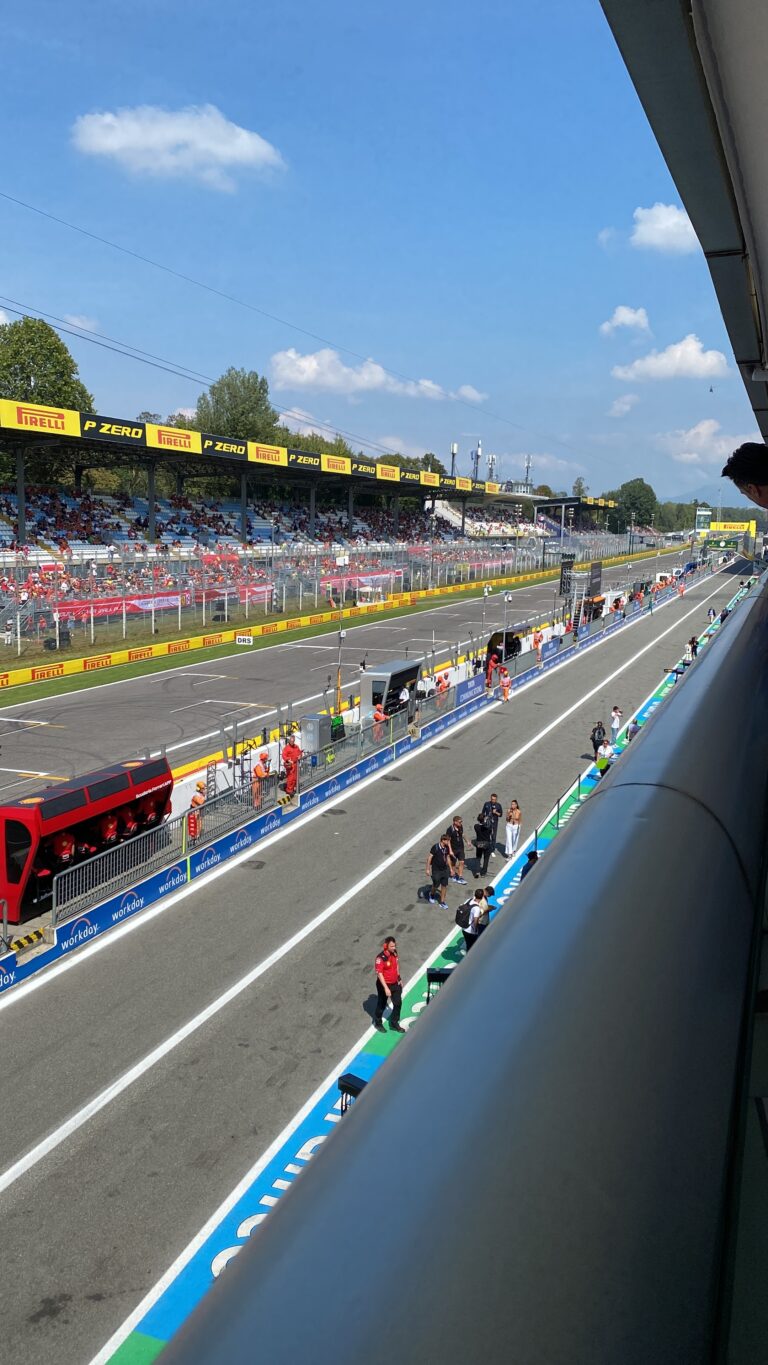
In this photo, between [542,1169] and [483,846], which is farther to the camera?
[483,846]

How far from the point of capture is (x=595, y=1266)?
2.58 ft

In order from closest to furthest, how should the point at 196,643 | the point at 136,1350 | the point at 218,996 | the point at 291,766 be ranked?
1. the point at 136,1350
2. the point at 218,996
3. the point at 291,766
4. the point at 196,643

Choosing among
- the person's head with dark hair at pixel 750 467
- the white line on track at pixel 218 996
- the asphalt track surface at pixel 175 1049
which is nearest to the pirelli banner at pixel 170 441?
the white line on track at pixel 218 996

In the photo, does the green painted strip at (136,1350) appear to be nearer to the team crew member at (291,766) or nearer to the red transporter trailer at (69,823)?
the red transporter trailer at (69,823)

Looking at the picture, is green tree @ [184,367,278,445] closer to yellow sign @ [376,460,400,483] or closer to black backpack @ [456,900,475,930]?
yellow sign @ [376,460,400,483]

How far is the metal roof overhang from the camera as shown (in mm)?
1748

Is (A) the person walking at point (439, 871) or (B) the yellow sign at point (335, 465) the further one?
(B) the yellow sign at point (335, 465)

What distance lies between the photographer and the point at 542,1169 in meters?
0.85

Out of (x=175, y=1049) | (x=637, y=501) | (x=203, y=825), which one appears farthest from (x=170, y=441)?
(x=637, y=501)

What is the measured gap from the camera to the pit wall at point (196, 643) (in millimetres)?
33000

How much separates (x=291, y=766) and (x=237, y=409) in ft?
283

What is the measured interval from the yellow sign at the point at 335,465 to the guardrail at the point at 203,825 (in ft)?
125

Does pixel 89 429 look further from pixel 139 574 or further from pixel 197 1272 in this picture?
pixel 197 1272

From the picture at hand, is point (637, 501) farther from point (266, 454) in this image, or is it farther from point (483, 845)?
point (483, 845)
